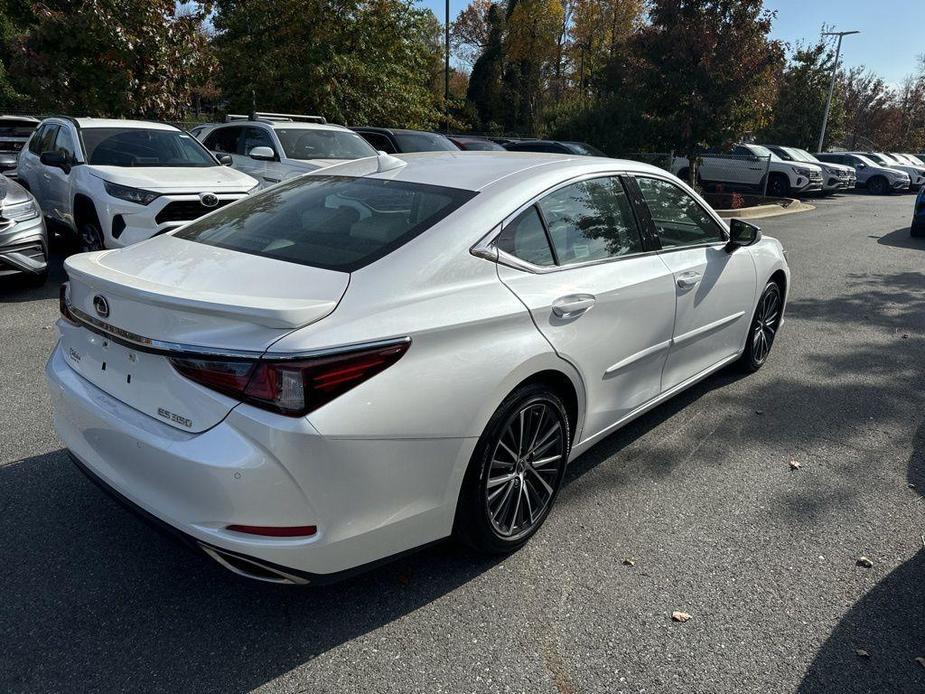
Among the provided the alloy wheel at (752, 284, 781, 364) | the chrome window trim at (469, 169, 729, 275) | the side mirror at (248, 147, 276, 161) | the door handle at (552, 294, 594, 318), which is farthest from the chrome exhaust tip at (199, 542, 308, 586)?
the side mirror at (248, 147, 276, 161)

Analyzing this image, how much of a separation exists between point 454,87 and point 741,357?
60003 mm

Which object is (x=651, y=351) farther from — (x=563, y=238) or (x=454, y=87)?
(x=454, y=87)

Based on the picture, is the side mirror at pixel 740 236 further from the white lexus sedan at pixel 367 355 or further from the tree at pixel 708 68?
the tree at pixel 708 68

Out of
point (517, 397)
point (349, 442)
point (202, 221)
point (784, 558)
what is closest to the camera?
point (349, 442)

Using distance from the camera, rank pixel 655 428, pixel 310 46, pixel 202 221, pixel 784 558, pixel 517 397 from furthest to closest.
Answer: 1. pixel 310 46
2. pixel 655 428
3. pixel 202 221
4. pixel 784 558
5. pixel 517 397

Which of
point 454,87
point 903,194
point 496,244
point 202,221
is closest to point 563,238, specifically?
point 496,244

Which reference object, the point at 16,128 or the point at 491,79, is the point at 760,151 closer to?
the point at 16,128

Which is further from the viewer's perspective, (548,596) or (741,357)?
(741,357)

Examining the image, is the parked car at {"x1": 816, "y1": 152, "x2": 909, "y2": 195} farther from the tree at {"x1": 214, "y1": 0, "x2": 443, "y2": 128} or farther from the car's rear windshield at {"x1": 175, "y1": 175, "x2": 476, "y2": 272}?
the car's rear windshield at {"x1": 175, "y1": 175, "x2": 476, "y2": 272}

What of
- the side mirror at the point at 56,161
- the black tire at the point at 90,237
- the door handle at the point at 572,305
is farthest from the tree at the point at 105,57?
the door handle at the point at 572,305

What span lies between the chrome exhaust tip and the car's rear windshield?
1.02 m

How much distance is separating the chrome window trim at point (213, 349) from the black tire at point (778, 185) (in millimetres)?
22531

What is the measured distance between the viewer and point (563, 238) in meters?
3.20

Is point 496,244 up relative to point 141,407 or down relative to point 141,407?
up
